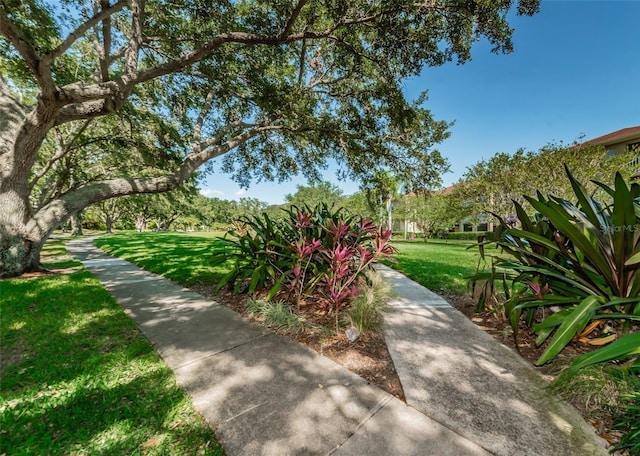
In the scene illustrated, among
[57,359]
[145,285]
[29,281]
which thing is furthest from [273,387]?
[29,281]

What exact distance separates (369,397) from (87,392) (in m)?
2.03

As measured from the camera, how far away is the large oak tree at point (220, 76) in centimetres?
408

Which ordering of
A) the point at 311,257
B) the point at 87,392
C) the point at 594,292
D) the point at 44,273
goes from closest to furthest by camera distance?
1. the point at 87,392
2. the point at 594,292
3. the point at 311,257
4. the point at 44,273

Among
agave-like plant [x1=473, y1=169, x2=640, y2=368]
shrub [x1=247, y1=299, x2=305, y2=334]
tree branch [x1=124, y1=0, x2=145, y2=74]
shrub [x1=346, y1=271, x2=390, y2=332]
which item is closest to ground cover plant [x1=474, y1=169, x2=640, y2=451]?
agave-like plant [x1=473, y1=169, x2=640, y2=368]

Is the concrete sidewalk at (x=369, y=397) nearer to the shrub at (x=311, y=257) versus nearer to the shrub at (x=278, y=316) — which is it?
the shrub at (x=278, y=316)

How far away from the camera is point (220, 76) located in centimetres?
568

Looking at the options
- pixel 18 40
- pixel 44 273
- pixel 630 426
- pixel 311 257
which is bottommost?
pixel 630 426

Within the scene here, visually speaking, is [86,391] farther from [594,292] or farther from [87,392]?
[594,292]

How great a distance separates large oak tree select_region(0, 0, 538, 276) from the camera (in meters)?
4.08

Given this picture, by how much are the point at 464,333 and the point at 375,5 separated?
5.11 metres

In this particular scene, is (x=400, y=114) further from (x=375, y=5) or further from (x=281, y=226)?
(x=281, y=226)

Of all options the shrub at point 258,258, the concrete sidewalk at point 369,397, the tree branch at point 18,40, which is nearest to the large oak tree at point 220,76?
the tree branch at point 18,40

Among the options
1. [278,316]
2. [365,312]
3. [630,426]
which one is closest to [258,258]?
[278,316]

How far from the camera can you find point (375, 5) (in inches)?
161
